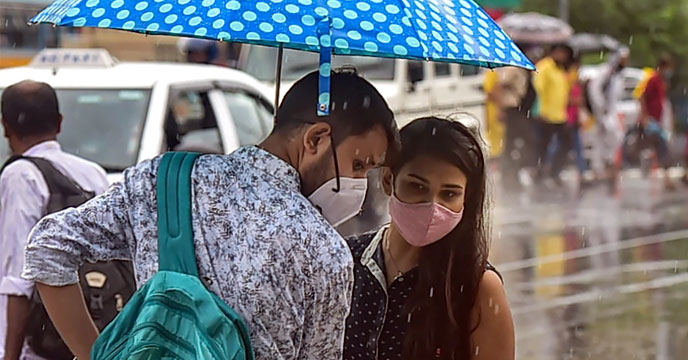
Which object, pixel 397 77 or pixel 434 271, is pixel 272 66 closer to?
pixel 397 77

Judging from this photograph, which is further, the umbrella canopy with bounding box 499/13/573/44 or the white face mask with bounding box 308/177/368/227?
the umbrella canopy with bounding box 499/13/573/44

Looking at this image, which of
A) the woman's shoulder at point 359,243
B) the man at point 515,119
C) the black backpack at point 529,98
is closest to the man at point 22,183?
the woman's shoulder at point 359,243

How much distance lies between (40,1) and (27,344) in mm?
16843

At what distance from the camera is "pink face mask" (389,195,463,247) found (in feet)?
10.0

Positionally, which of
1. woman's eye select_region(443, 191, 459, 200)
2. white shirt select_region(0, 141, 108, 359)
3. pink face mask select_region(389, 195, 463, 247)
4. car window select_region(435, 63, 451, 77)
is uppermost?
woman's eye select_region(443, 191, 459, 200)

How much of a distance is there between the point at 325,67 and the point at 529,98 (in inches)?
569

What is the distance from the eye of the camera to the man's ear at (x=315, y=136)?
8.36 feet

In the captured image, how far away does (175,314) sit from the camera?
2258mm

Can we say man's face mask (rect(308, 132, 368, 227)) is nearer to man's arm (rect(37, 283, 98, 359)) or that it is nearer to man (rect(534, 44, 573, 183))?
man's arm (rect(37, 283, 98, 359))

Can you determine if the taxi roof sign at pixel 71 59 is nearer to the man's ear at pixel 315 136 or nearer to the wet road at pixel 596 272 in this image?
the wet road at pixel 596 272

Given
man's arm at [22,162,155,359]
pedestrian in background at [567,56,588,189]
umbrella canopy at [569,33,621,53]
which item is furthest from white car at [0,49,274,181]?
umbrella canopy at [569,33,621,53]

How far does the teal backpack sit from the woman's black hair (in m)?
0.81

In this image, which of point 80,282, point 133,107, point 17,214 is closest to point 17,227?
point 17,214

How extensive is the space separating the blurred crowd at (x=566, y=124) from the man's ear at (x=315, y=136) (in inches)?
545
